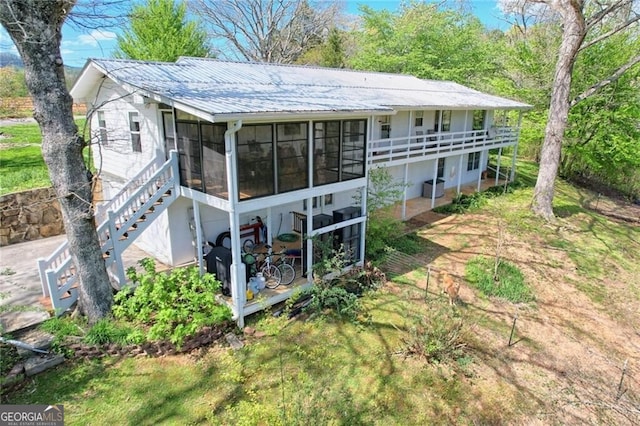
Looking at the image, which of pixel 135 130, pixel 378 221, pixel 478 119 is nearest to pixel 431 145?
pixel 478 119

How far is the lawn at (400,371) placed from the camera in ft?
19.7

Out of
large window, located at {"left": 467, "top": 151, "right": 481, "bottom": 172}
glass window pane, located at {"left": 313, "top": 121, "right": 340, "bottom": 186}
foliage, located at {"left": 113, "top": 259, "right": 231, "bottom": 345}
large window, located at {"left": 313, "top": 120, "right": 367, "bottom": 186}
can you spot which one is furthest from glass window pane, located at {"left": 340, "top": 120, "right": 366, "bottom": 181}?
large window, located at {"left": 467, "top": 151, "right": 481, "bottom": 172}

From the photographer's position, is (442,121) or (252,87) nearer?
(252,87)

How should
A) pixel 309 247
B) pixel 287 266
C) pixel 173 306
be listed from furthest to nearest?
pixel 287 266
pixel 309 247
pixel 173 306

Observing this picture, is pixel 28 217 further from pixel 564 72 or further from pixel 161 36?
pixel 564 72

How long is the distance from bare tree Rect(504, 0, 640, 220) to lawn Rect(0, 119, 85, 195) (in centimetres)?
1859

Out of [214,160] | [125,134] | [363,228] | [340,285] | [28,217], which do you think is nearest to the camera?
[214,160]

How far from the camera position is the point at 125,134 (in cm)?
1086

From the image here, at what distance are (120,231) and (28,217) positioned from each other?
591 centimetres

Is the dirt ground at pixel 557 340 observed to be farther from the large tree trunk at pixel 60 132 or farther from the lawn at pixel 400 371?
the large tree trunk at pixel 60 132

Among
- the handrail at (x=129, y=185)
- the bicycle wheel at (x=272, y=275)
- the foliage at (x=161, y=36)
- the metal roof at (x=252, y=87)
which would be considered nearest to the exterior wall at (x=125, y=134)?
the handrail at (x=129, y=185)

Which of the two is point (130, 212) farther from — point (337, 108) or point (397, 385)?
point (397, 385)

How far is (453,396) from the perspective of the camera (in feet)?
21.2

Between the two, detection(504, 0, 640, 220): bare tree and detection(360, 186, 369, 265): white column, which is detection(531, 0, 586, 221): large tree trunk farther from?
detection(360, 186, 369, 265): white column
